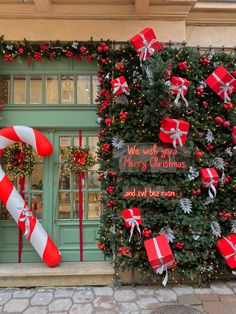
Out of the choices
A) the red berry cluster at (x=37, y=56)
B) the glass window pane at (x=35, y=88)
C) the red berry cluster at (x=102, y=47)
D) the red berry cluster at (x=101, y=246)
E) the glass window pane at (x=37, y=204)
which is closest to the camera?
the red berry cluster at (x=101, y=246)

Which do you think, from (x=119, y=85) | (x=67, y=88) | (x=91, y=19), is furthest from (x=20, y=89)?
(x=119, y=85)

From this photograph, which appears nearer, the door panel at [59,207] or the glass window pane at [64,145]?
the door panel at [59,207]

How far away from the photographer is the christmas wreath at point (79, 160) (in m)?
4.39

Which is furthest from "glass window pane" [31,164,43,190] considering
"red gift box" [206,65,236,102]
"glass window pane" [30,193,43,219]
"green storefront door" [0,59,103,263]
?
"red gift box" [206,65,236,102]

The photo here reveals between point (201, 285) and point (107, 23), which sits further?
point (107, 23)

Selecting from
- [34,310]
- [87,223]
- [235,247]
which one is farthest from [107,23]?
[34,310]

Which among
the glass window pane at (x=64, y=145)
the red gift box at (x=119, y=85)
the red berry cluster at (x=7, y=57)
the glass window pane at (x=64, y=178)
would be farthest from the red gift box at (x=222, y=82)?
the red berry cluster at (x=7, y=57)

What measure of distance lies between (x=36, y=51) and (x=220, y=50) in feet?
9.90

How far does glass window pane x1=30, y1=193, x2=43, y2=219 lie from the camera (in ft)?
14.9

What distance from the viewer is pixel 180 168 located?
13.8 ft

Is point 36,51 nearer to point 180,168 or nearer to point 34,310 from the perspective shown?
point 180,168

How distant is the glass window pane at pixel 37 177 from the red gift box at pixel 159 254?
6.33 feet

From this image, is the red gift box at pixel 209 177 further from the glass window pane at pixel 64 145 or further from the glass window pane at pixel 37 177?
the glass window pane at pixel 37 177

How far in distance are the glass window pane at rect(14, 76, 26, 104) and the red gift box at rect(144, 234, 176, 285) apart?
119 inches
